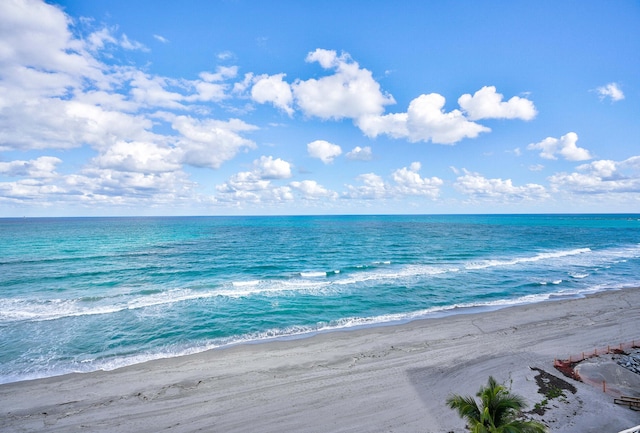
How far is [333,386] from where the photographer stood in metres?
17.1

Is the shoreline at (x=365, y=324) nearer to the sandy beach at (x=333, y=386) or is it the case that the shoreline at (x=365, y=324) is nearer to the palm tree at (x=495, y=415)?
the sandy beach at (x=333, y=386)

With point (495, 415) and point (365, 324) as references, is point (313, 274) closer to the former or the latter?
point (365, 324)

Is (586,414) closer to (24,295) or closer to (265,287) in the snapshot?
(265,287)

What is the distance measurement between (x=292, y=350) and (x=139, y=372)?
9678mm

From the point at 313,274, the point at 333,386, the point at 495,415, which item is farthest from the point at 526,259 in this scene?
the point at 495,415

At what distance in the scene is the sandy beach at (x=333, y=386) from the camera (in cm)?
1427

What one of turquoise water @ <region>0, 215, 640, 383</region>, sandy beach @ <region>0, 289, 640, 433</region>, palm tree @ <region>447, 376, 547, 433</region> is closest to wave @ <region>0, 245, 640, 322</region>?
turquoise water @ <region>0, 215, 640, 383</region>

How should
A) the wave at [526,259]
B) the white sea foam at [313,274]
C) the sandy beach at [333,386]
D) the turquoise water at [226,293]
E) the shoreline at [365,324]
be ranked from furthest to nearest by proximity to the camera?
1. the wave at [526,259]
2. the white sea foam at [313,274]
3. the turquoise water at [226,293]
4. the shoreline at [365,324]
5. the sandy beach at [333,386]

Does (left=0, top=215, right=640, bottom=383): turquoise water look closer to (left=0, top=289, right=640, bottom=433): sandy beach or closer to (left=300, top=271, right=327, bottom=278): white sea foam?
(left=300, top=271, right=327, bottom=278): white sea foam

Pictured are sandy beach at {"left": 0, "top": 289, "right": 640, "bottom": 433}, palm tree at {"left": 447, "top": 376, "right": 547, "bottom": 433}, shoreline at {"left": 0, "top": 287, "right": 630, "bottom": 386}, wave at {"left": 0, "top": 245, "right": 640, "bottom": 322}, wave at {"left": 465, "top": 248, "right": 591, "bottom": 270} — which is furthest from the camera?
wave at {"left": 465, "top": 248, "right": 591, "bottom": 270}

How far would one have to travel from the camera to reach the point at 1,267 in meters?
46.6

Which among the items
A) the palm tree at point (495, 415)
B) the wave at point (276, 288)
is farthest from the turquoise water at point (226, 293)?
the palm tree at point (495, 415)

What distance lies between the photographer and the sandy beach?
46.8ft

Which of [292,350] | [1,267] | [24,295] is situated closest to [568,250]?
[292,350]
